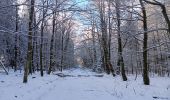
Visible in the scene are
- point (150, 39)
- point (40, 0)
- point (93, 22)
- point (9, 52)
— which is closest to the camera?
point (40, 0)

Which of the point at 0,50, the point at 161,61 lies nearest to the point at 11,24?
the point at 0,50

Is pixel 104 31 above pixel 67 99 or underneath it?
above

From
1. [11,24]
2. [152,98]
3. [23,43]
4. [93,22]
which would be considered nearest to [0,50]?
[11,24]

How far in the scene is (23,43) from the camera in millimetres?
56062

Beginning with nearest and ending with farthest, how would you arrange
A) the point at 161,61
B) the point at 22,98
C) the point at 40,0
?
the point at 22,98, the point at 40,0, the point at 161,61

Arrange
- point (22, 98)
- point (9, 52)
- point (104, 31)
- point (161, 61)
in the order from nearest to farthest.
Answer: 1. point (22, 98)
2. point (104, 31)
3. point (9, 52)
4. point (161, 61)

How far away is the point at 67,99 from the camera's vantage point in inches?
571

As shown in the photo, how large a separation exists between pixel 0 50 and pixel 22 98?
34.3m

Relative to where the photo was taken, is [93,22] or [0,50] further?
[0,50]

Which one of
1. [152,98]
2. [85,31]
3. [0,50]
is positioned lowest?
[152,98]

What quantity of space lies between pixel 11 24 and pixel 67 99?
34133 millimetres

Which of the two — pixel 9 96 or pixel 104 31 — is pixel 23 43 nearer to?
pixel 104 31

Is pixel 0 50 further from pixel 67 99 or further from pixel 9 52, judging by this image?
pixel 67 99

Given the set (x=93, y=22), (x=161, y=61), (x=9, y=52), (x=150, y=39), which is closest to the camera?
(x=93, y=22)
